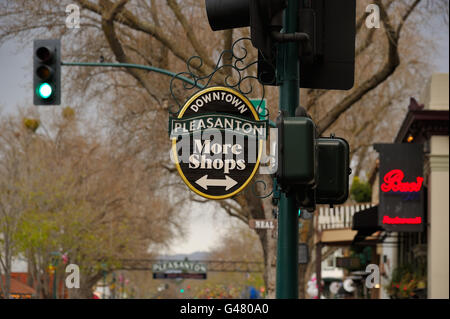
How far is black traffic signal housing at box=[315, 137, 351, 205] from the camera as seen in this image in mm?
5660

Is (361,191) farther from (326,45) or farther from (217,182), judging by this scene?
(326,45)

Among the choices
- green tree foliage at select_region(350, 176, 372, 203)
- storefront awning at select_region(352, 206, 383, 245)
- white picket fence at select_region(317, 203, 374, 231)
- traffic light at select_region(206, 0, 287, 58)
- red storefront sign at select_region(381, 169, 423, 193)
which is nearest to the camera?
traffic light at select_region(206, 0, 287, 58)

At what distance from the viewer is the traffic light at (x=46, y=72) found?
13258mm

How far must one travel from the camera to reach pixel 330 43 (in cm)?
630

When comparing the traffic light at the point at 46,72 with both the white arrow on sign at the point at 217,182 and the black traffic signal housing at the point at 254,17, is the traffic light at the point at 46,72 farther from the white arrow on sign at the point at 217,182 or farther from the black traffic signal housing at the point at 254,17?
the black traffic signal housing at the point at 254,17

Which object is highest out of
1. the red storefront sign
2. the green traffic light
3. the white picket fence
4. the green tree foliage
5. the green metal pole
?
the green tree foliage

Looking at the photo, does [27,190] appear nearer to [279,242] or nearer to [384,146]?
[384,146]

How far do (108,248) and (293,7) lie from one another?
46.7 meters

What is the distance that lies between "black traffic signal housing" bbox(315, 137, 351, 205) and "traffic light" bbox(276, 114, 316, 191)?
605 millimetres

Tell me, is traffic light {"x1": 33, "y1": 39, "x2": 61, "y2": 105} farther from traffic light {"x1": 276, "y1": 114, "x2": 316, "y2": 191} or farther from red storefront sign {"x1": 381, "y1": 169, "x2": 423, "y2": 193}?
red storefront sign {"x1": 381, "y1": 169, "x2": 423, "y2": 193}

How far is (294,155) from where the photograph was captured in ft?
16.5

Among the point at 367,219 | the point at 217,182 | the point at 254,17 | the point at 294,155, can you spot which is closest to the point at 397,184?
the point at 367,219

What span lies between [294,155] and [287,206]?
98 centimetres

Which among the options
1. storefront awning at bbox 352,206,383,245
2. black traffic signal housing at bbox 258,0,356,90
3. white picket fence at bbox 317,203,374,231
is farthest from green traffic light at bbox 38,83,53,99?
white picket fence at bbox 317,203,374,231
